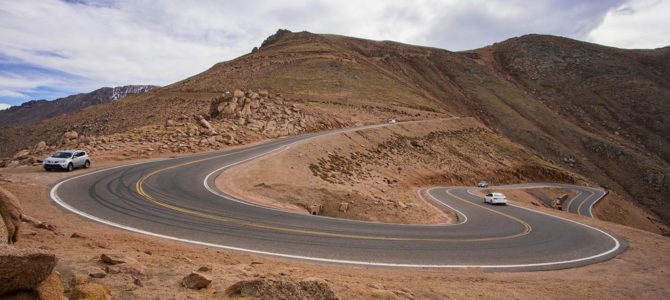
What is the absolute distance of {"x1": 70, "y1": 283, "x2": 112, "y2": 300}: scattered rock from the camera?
607 cm

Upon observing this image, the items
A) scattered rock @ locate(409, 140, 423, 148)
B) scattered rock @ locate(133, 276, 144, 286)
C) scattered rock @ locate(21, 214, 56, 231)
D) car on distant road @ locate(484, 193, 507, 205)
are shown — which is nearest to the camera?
scattered rock @ locate(133, 276, 144, 286)

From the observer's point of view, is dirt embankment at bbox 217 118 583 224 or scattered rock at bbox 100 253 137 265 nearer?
scattered rock at bbox 100 253 137 265

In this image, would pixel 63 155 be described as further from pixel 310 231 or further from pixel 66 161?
pixel 310 231

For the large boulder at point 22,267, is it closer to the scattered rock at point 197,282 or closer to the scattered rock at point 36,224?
the scattered rock at point 197,282

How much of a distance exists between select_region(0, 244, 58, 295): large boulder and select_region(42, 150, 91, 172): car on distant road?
71.3ft

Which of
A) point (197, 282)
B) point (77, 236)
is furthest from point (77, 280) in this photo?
point (77, 236)

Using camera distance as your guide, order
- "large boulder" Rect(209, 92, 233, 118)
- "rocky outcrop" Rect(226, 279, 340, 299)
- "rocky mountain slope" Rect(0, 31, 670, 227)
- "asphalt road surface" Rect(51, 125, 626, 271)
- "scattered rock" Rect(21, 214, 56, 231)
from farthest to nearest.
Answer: "rocky mountain slope" Rect(0, 31, 670, 227)
"large boulder" Rect(209, 92, 233, 118)
"asphalt road surface" Rect(51, 125, 626, 271)
"scattered rock" Rect(21, 214, 56, 231)
"rocky outcrop" Rect(226, 279, 340, 299)

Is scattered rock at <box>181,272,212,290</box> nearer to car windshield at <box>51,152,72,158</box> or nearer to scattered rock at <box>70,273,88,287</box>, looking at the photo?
scattered rock at <box>70,273,88,287</box>

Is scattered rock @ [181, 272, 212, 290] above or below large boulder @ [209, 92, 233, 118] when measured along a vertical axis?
below

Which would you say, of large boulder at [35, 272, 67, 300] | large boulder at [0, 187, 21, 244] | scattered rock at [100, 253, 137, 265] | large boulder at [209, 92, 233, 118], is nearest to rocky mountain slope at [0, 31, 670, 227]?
large boulder at [209, 92, 233, 118]

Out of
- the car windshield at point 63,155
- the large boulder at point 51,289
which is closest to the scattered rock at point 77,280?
the large boulder at point 51,289

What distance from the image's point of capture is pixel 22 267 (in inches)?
201

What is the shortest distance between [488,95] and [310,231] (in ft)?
312

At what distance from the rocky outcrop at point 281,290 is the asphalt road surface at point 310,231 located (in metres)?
4.35
